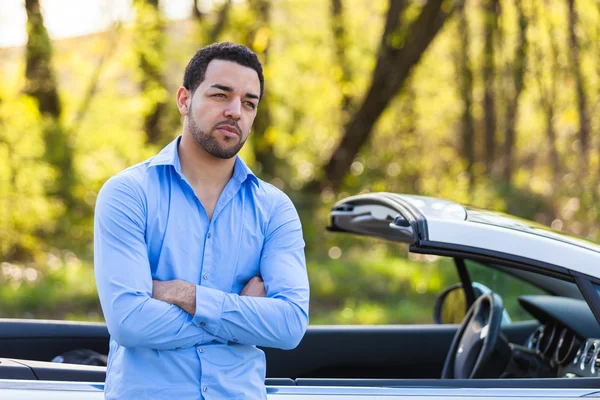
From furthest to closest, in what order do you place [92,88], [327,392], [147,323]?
1. [92,88]
2. [327,392]
3. [147,323]

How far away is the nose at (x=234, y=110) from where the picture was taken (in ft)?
8.26

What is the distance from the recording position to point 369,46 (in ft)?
52.1

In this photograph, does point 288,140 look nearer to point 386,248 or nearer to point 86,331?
point 386,248

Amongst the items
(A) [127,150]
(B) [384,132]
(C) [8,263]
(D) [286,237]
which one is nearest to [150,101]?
(A) [127,150]

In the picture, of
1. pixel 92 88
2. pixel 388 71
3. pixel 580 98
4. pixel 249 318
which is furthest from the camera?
pixel 580 98

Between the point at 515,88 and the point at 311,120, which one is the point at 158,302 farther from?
the point at 311,120

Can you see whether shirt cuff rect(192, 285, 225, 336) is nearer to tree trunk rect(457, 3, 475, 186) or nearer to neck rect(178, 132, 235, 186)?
neck rect(178, 132, 235, 186)

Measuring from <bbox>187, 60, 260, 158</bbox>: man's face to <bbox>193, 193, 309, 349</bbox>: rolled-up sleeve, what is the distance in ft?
0.93

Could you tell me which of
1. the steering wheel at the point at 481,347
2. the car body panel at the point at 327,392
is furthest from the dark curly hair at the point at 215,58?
the steering wheel at the point at 481,347

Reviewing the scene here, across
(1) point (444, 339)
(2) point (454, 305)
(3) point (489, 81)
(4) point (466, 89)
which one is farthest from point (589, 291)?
(4) point (466, 89)

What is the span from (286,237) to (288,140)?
10.4m

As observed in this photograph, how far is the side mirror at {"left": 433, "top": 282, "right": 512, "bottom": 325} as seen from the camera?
3850mm

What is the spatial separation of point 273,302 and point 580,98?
39.1 ft

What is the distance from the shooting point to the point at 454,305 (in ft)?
13.3
